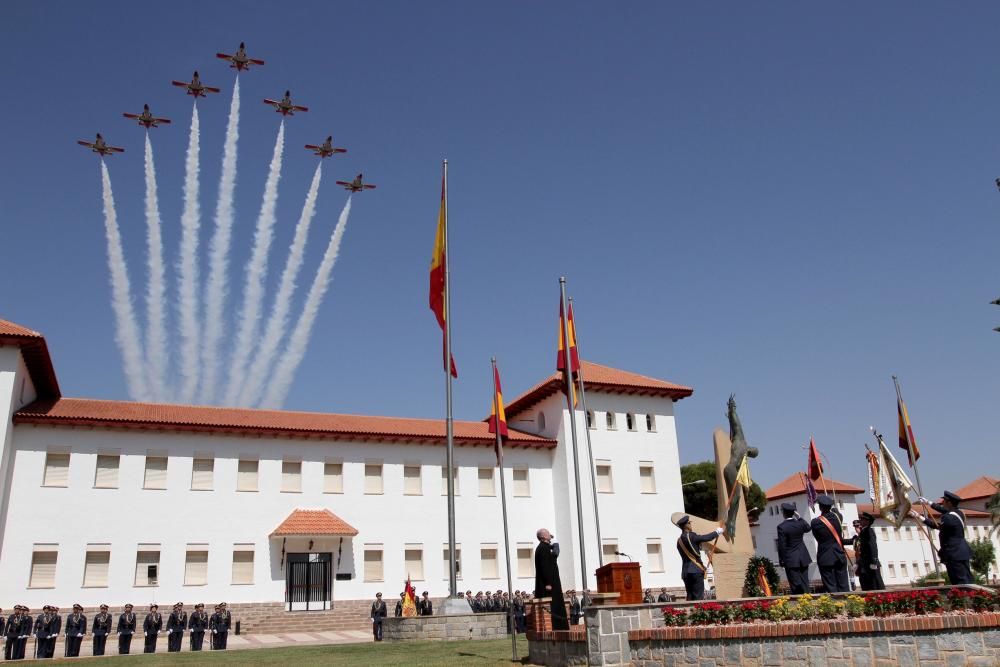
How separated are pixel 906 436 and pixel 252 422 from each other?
1118 inches

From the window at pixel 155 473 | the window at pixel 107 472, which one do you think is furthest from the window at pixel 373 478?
the window at pixel 107 472

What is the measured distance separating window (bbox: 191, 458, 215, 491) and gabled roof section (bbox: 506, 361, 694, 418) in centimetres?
1676

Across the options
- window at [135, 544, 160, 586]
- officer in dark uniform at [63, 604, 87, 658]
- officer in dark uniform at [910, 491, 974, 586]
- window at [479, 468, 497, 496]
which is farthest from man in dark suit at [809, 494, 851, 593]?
window at [135, 544, 160, 586]

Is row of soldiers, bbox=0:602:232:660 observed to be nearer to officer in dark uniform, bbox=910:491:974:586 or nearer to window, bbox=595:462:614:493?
window, bbox=595:462:614:493

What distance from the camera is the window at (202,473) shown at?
33656mm

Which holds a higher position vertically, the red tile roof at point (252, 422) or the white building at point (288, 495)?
the red tile roof at point (252, 422)

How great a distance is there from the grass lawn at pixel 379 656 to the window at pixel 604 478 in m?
20.9

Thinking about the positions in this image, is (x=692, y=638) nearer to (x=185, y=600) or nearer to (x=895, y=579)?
(x=185, y=600)

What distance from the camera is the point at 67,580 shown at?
3014cm

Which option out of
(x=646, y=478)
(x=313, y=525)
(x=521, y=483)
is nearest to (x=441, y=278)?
(x=313, y=525)

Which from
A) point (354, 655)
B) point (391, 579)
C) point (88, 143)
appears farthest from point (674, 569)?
point (88, 143)

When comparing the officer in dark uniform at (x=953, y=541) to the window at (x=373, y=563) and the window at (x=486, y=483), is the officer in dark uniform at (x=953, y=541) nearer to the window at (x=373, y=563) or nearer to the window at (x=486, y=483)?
the window at (x=373, y=563)

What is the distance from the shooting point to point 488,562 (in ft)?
124

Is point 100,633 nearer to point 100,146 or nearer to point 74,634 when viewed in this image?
point 74,634
